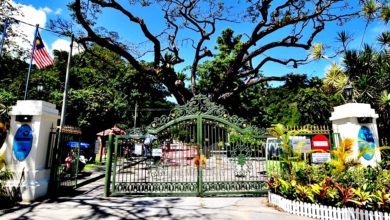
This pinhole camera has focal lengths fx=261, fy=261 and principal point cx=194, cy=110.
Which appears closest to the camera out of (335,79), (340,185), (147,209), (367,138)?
(340,185)

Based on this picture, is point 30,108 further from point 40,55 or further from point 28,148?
point 40,55

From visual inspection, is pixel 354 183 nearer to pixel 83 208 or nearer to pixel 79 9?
pixel 83 208

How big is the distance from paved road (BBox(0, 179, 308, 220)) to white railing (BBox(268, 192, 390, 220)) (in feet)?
0.78

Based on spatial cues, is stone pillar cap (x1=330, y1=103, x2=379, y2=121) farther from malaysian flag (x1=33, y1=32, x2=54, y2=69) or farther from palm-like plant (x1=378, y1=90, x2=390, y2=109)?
malaysian flag (x1=33, y1=32, x2=54, y2=69)

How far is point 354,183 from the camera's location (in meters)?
6.14

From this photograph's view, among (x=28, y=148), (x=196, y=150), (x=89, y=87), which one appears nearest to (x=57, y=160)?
(x=28, y=148)

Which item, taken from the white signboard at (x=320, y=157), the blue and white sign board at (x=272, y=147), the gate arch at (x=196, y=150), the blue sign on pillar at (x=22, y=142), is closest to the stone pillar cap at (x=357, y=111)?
the white signboard at (x=320, y=157)

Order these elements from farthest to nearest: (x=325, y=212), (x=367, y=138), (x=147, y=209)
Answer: (x=367, y=138), (x=147, y=209), (x=325, y=212)

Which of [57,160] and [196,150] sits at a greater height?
[196,150]

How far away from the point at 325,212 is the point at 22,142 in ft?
27.0

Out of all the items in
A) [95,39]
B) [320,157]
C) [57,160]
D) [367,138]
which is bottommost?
[57,160]

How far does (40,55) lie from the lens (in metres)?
11.6

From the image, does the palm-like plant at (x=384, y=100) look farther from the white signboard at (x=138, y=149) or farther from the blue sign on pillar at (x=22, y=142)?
the blue sign on pillar at (x=22, y=142)

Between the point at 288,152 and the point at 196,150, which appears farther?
the point at 196,150
